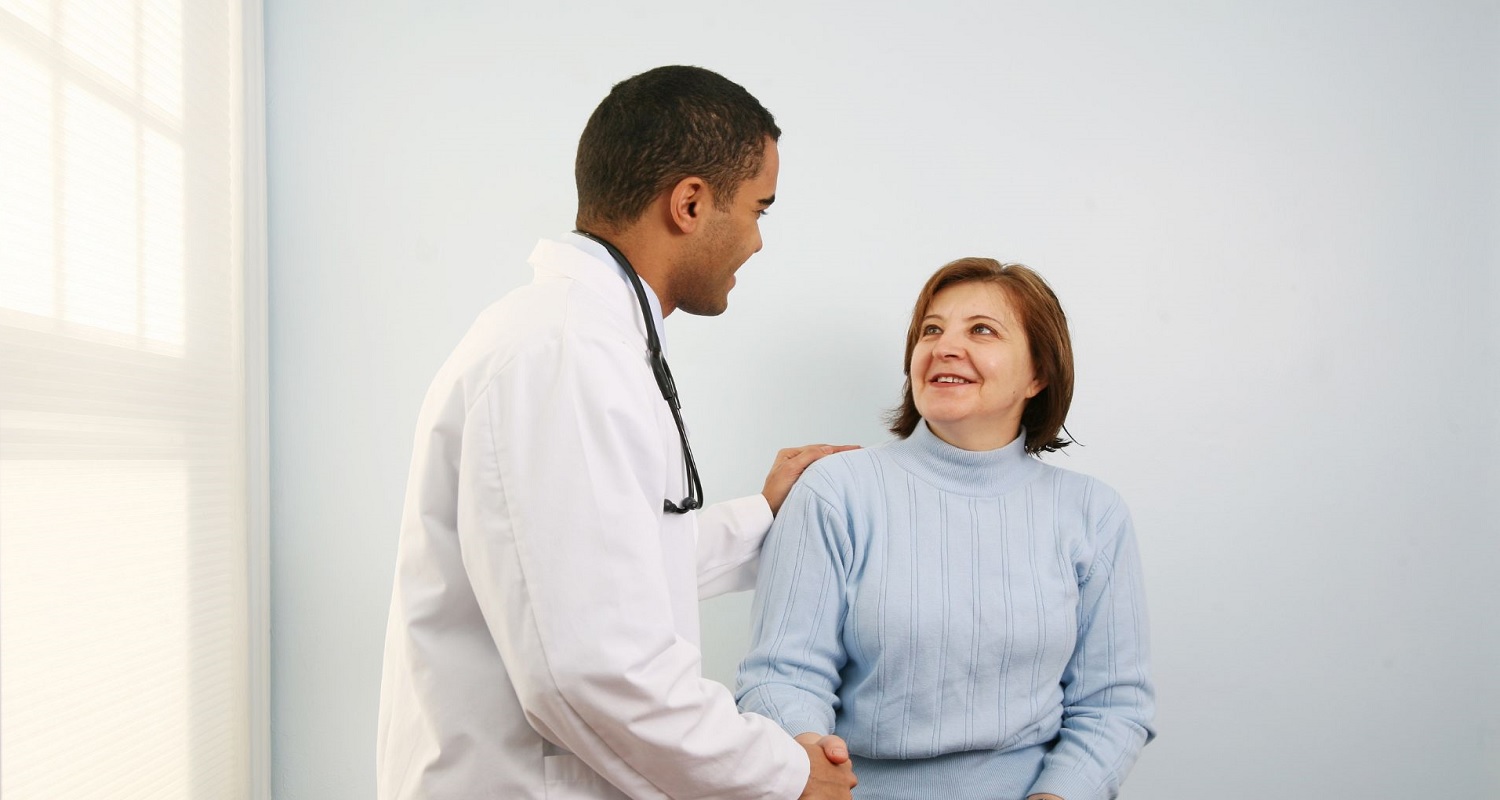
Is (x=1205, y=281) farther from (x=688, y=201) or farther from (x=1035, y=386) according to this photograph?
(x=688, y=201)

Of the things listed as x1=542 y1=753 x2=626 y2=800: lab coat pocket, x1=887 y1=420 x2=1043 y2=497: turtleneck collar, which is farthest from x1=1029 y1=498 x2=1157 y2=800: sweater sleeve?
x1=542 y1=753 x2=626 y2=800: lab coat pocket

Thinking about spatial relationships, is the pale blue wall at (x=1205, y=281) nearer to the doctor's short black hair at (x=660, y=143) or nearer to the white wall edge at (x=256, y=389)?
the white wall edge at (x=256, y=389)

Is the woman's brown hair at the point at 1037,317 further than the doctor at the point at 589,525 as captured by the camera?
Yes

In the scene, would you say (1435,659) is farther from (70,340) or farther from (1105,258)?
(70,340)

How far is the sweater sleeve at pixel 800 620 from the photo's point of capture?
5.36 feet

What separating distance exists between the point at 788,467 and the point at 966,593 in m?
0.38

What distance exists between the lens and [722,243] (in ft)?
4.27

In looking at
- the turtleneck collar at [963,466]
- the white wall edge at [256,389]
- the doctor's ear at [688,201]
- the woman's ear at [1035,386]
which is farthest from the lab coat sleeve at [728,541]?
the white wall edge at [256,389]

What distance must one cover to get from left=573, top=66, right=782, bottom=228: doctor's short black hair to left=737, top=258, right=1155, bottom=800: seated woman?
653 mm

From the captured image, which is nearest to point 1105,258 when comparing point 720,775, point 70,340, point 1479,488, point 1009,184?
point 1009,184

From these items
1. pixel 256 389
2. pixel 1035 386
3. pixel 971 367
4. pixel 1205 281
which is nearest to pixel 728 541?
pixel 971 367

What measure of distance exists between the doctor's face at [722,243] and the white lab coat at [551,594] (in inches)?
5.6

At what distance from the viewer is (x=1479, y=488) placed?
2156 millimetres

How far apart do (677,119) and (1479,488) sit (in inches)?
72.8
